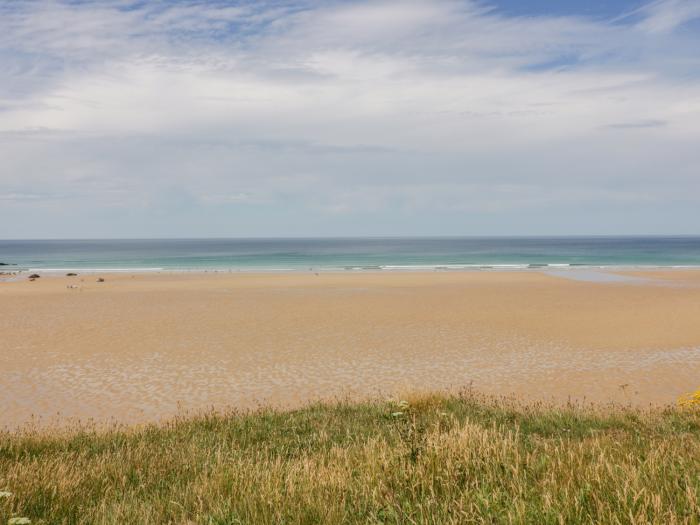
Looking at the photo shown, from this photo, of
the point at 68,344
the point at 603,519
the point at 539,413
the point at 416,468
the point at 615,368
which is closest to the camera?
the point at 603,519

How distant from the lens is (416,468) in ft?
16.3

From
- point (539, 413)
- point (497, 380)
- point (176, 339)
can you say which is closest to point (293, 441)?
point (539, 413)

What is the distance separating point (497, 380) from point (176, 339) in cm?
1225

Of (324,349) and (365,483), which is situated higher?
(365,483)

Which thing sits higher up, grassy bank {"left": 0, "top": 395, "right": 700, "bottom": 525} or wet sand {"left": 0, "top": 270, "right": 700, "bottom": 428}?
grassy bank {"left": 0, "top": 395, "right": 700, "bottom": 525}

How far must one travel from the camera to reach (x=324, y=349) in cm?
1872

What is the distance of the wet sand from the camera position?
13.8 m

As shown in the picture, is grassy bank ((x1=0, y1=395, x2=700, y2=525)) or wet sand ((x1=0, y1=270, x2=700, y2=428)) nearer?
grassy bank ((x1=0, y1=395, x2=700, y2=525))

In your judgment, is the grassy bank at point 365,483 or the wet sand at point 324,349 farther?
the wet sand at point 324,349

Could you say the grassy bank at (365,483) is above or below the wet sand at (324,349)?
above

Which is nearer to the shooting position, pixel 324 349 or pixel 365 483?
pixel 365 483

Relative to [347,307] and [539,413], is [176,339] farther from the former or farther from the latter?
[539,413]

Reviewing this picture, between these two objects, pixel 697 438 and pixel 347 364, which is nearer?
pixel 697 438

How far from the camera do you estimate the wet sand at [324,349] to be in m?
13.8
